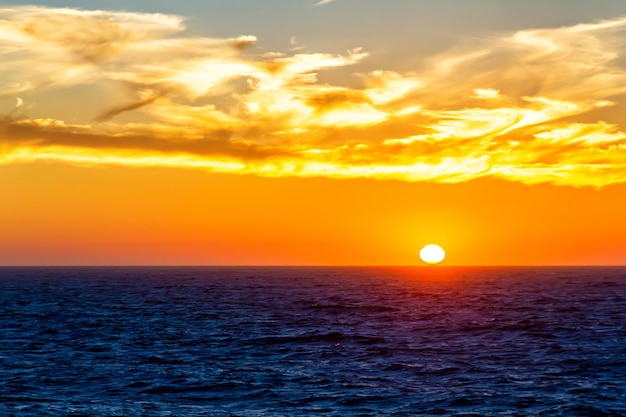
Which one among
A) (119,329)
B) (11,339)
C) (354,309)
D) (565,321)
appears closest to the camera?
(11,339)

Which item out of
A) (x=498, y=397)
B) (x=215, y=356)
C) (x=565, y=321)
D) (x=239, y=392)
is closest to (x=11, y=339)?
(x=215, y=356)

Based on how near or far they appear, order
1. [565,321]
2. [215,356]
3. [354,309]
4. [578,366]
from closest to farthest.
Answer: [578,366]
[215,356]
[565,321]
[354,309]

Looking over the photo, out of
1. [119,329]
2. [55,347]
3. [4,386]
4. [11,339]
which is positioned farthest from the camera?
[119,329]

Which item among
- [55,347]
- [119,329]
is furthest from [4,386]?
[119,329]

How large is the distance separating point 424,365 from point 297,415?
1574 centimetres

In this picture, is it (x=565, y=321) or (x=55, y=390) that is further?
(x=565, y=321)

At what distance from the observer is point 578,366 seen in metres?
47.4

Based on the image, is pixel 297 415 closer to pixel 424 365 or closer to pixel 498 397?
pixel 498 397

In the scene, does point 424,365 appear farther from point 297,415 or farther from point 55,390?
point 55,390

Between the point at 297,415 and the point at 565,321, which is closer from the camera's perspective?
the point at 297,415

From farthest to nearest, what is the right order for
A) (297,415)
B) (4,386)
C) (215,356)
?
(215,356) < (4,386) < (297,415)

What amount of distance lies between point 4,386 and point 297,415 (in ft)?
57.0

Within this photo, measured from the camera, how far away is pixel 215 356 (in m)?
53.3

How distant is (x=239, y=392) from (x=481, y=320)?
44.5 meters
